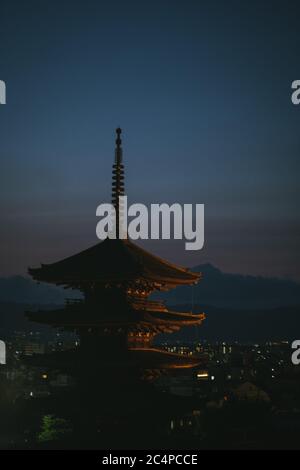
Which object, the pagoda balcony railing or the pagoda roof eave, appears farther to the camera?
the pagoda balcony railing

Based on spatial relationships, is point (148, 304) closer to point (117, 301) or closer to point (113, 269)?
point (117, 301)

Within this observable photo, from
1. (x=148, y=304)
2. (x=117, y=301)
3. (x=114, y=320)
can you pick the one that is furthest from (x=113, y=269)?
(x=148, y=304)

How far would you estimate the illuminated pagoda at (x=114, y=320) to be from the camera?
25.3m

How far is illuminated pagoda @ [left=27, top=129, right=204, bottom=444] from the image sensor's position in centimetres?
2533

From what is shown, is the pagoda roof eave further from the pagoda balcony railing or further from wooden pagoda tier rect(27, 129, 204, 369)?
the pagoda balcony railing

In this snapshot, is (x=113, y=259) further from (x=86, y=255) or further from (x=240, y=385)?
(x=240, y=385)

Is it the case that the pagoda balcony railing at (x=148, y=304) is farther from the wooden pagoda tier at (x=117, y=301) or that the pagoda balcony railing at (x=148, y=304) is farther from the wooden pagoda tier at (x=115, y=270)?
the wooden pagoda tier at (x=115, y=270)

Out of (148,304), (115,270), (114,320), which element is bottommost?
(114,320)

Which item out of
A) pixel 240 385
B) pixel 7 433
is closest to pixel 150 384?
pixel 7 433

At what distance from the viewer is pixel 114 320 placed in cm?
2488

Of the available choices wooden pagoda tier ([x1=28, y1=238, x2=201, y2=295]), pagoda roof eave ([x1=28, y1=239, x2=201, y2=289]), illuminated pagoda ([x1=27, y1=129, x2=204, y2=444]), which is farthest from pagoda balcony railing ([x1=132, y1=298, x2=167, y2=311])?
pagoda roof eave ([x1=28, y1=239, x2=201, y2=289])

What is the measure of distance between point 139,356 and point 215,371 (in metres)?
48.5

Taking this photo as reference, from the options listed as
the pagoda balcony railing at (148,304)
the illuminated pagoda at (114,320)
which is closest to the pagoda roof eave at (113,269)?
the illuminated pagoda at (114,320)
